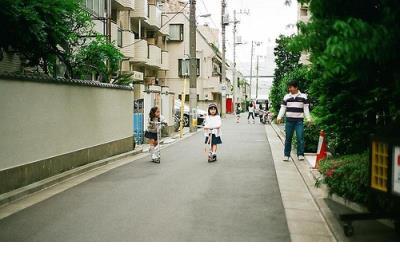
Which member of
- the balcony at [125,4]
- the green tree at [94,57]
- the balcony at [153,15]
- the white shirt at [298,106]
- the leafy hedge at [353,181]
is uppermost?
the balcony at [153,15]

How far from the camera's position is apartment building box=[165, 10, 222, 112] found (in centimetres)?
4653

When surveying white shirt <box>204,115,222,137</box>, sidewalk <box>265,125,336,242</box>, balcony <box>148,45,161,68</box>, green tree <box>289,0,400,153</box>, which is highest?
balcony <box>148,45,161,68</box>

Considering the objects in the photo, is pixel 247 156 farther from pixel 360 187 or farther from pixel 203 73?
pixel 203 73

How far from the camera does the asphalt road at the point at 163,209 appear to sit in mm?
5836

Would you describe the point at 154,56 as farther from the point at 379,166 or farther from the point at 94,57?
the point at 379,166

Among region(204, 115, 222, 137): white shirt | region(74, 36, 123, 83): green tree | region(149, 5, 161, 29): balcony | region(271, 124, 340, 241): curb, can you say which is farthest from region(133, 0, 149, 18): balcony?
region(271, 124, 340, 241): curb

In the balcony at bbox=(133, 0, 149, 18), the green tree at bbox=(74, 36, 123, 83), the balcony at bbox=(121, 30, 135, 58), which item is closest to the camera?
the green tree at bbox=(74, 36, 123, 83)

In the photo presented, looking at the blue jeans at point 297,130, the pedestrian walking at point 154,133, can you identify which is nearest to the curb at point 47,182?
the pedestrian walking at point 154,133

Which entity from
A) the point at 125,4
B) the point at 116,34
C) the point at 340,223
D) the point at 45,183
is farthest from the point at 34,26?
the point at 125,4

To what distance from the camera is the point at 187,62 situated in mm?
45969

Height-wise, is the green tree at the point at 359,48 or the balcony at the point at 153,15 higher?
the balcony at the point at 153,15

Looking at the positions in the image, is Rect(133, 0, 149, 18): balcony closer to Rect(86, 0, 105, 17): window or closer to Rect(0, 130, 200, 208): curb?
Rect(86, 0, 105, 17): window

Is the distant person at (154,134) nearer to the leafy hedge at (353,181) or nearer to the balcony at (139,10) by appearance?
the leafy hedge at (353,181)

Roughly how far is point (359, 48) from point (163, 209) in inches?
161
